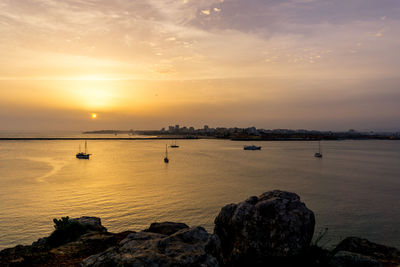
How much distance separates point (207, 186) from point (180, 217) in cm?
1806

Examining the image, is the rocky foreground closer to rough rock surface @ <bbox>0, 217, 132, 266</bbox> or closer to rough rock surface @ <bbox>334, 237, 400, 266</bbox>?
rough rock surface @ <bbox>0, 217, 132, 266</bbox>

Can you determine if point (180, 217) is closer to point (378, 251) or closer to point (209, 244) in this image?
point (378, 251)

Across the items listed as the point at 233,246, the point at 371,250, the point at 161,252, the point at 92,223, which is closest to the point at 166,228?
the point at 233,246

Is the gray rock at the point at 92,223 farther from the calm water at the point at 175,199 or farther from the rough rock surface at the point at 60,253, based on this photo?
the calm water at the point at 175,199

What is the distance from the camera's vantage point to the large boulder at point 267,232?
8555mm

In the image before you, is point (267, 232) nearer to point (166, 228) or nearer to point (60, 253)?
point (166, 228)

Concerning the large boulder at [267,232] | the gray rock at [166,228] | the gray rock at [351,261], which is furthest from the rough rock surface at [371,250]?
the gray rock at [166,228]

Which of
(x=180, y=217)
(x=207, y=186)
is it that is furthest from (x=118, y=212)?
(x=207, y=186)

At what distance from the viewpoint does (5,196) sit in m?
37.7

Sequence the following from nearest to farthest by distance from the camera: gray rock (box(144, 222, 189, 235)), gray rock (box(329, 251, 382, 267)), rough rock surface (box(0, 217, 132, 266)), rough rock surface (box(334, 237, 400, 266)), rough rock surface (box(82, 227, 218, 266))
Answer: rough rock surface (box(82, 227, 218, 266))
rough rock surface (box(0, 217, 132, 266))
gray rock (box(329, 251, 382, 267))
gray rock (box(144, 222, 189, 235))
rough rock surface (box(334, 237, 400, 266))

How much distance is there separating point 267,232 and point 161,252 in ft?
12.0

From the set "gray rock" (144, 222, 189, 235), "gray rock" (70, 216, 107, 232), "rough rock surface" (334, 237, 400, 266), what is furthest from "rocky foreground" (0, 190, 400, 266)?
"gray rock" (70, 216, 107, 232)

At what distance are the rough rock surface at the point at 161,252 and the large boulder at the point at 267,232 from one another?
1.45 m

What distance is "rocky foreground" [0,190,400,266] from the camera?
678 centimetres
